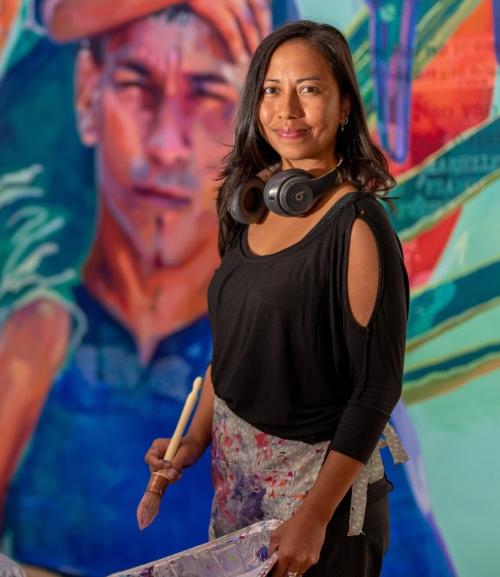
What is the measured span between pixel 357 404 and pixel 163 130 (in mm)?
1664

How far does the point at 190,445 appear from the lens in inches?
62.3

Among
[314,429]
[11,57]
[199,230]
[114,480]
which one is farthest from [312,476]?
[11,57]

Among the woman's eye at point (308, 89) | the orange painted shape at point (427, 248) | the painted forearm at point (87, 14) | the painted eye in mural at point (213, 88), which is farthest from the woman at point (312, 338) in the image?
the painted forearm at point (87, 14)

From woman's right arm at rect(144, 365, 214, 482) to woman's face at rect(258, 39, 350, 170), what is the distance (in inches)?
16.9

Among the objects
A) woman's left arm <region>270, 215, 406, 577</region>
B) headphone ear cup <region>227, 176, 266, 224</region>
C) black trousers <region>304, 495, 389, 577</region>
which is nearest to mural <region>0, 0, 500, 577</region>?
headphone ear cup <region>227, 176, 266, 224</region>

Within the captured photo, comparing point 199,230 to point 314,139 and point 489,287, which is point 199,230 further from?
point 314,139

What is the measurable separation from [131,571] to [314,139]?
2.28 ft

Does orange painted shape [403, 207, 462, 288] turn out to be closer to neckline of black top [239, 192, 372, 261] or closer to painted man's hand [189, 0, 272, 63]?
painted man's hand [189, 0, 272, 63]

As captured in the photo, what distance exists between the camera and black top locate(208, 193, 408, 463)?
1264 mm

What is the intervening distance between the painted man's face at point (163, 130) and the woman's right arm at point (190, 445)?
1.16 metres

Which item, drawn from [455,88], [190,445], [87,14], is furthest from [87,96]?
[190,445]

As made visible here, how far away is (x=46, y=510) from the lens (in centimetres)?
298

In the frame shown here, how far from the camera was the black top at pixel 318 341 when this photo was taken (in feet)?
4.15

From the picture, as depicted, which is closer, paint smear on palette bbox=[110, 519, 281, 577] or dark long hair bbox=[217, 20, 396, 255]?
paint smear on palette bbox=[110, 519, 281, 577]
